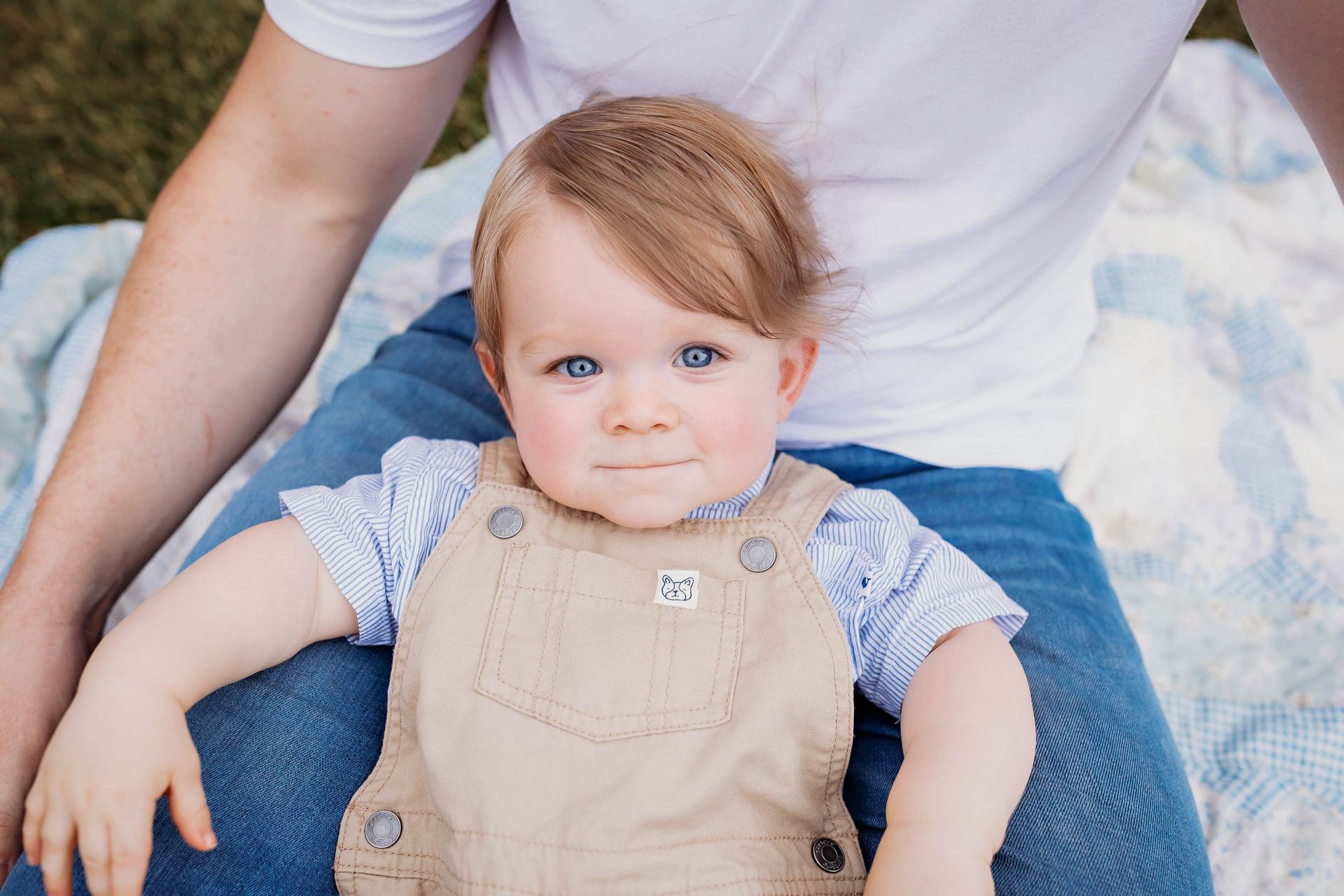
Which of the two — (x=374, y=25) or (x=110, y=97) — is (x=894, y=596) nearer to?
(x=374, y=25)

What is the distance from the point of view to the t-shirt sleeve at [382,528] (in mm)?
1249

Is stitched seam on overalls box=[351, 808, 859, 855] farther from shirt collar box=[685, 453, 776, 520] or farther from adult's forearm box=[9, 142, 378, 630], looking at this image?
adult's forearm box=[9, 142, 378, 630]

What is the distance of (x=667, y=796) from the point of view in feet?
3.70

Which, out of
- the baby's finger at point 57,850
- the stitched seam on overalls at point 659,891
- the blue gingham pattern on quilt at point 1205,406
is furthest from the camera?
the blue gingham pattern on quilt at point 1205,406

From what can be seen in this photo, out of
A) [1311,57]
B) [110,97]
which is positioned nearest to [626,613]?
[1311,57]

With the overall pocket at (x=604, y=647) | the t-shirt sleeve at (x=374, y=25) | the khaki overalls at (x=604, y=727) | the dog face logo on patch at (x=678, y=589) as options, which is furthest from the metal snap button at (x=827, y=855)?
the t-shirt sleeve at (x=374, y=25)

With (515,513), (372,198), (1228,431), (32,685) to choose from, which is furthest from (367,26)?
(1228,431)

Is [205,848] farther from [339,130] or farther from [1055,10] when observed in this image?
[1055,10]

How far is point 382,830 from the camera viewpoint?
46.2 inches

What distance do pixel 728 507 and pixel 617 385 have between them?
0.26 m

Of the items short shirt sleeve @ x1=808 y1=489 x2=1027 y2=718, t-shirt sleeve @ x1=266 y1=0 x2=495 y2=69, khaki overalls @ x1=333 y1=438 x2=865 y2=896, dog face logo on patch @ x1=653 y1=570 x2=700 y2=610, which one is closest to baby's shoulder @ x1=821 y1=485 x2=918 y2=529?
short shirt sleeve @ x1=808 y1=489 x2=1027 y2=718

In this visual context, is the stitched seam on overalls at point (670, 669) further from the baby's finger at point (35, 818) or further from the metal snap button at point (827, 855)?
the baby's finger at point (35, 818)

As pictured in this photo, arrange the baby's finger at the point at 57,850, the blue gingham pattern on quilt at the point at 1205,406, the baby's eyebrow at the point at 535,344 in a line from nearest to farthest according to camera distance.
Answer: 1. the baby's finger at the point at 57,850
2. the baby's eyebrow at the point at 535,344
3. the blue gingham pattern on quilt at the point at 1205,406

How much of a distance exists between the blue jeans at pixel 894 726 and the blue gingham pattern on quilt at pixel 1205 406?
38 cm
